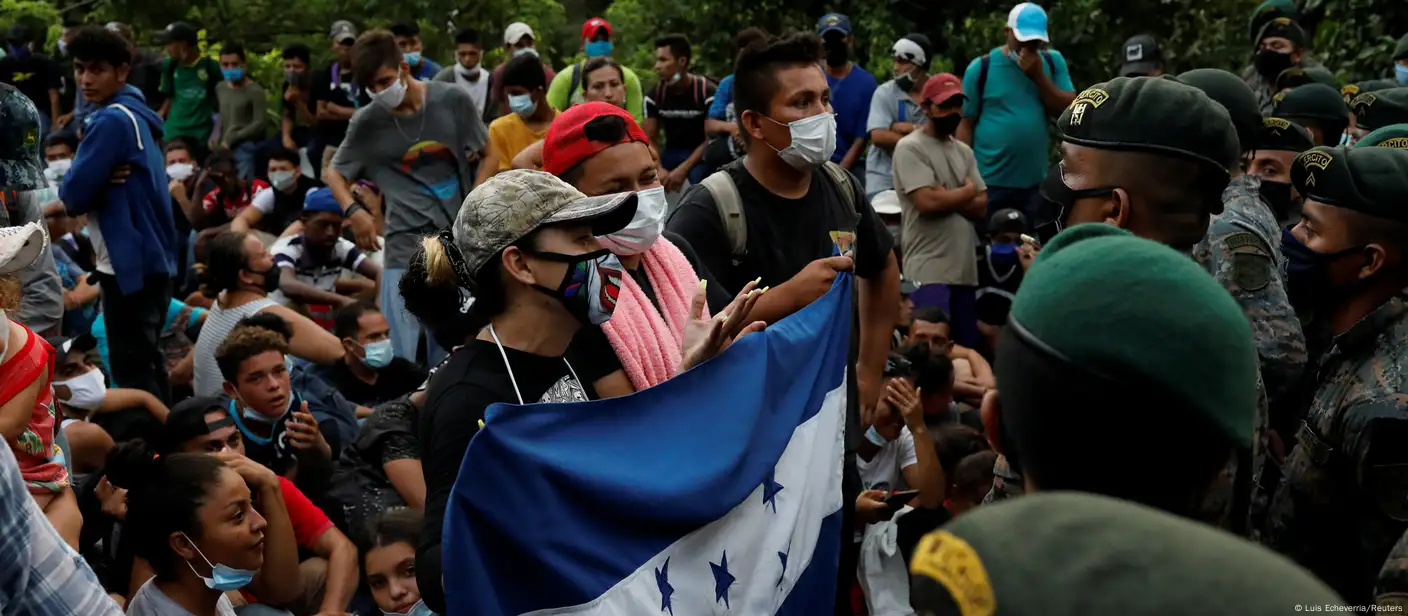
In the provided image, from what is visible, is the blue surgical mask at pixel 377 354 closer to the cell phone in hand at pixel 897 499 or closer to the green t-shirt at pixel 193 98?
the cell phone in hand at pixel 897 499

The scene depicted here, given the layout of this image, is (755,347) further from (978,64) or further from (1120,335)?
(978,64)

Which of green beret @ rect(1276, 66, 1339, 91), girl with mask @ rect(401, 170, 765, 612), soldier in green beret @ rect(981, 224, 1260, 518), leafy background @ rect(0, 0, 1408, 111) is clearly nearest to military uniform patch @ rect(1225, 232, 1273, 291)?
girl with mask @ rect(401, 170, 765, 612)

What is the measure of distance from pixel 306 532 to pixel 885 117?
6.32m

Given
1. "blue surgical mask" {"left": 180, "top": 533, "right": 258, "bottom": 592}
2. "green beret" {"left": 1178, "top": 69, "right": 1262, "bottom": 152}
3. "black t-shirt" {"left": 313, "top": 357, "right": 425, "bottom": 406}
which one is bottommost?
"black t-shirt" {"left": 313, "top": 357, "right": 425, "bottom": 406}

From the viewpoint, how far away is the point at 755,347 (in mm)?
4242

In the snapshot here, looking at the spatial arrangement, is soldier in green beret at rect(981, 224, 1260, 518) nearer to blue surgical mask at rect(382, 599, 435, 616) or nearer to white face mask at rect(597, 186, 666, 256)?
white face mask at rect(597, 186, 666, 256)

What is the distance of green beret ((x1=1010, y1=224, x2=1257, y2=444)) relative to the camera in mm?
1827

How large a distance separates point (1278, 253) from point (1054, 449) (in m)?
2.84

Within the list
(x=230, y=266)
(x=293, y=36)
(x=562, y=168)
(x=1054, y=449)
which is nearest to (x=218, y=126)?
(x=293, y=36)

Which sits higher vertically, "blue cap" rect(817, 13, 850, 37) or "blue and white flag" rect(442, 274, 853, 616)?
"blue and white flag" rect(442, 274, 853, 616)

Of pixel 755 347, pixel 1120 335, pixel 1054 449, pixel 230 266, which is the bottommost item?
pixel 230 266

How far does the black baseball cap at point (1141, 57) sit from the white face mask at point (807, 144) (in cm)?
750

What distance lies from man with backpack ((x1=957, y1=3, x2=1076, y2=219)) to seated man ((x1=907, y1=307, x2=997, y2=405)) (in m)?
2.15

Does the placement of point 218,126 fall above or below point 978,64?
below
